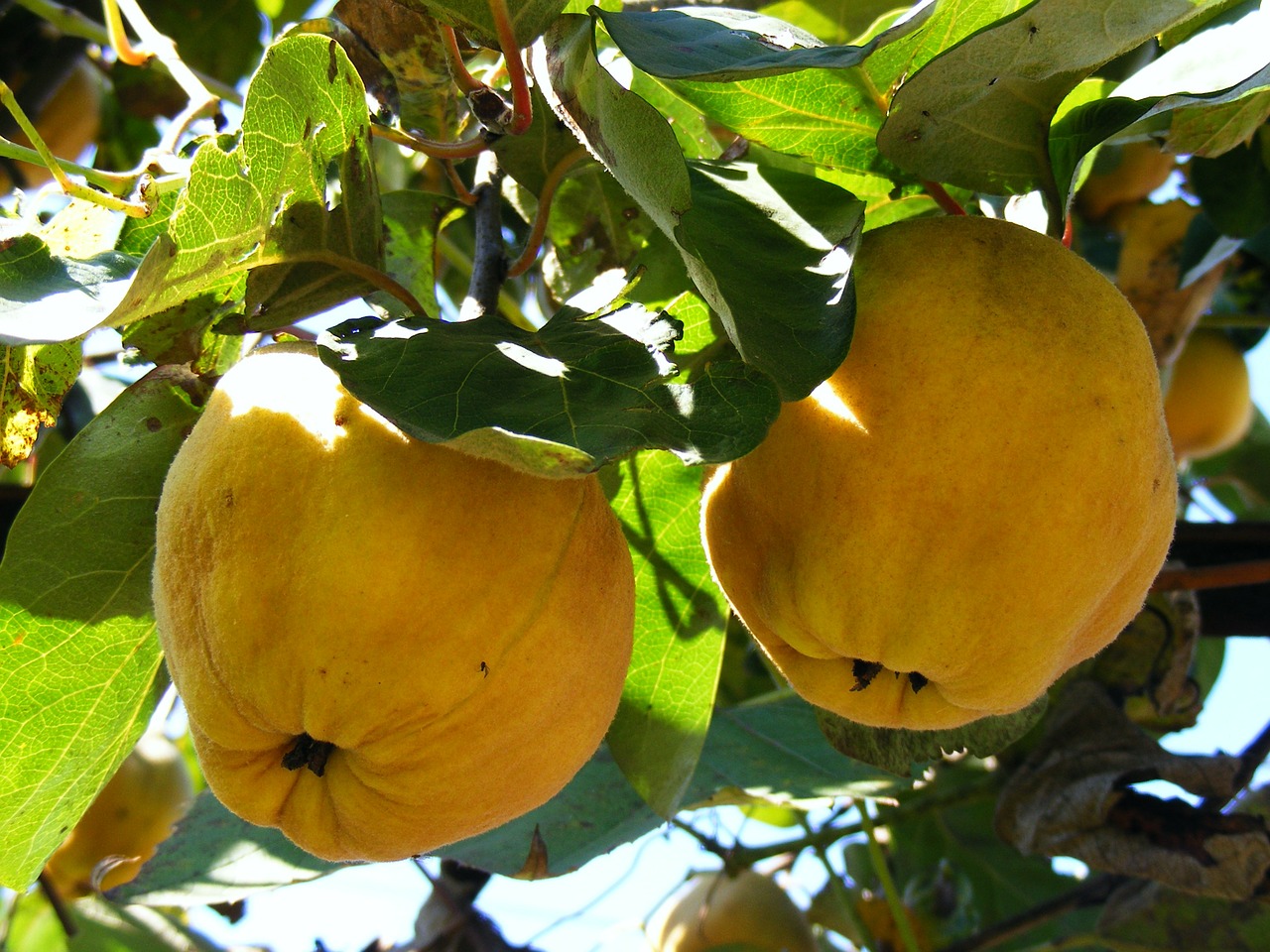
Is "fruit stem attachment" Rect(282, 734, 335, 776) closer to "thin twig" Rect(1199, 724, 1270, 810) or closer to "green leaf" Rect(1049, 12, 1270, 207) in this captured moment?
"green leaf" Rect(1049, 12, 1270, 207)

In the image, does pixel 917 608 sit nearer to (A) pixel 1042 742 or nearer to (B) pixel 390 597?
(B) pixel 390 597

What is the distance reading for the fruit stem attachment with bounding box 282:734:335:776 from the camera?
1.03m

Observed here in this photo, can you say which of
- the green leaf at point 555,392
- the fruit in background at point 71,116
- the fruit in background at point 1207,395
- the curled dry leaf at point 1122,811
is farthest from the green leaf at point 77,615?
the fruit in background at point 1207,395

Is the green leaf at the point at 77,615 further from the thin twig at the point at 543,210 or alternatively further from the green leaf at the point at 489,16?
the green leaf at the point at 489,16

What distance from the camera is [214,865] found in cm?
188

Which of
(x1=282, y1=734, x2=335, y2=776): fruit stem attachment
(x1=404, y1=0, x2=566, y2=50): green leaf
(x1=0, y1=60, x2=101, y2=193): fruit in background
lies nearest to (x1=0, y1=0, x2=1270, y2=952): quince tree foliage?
(x1=404, y1=0, x2=566, y2=50): green leaf

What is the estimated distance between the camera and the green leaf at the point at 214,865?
181 centimetres

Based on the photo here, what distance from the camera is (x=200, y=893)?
182 cm

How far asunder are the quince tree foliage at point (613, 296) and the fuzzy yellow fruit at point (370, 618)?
1.0 inches

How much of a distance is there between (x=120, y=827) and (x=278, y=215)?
7.08 feet

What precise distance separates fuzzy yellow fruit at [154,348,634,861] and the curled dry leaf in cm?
117

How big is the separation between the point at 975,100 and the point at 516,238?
2.97 feet

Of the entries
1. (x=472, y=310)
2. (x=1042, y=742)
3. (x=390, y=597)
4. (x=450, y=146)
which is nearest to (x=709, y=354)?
(x=472, y=310)

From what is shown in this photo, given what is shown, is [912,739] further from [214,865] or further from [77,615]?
[214,865]
